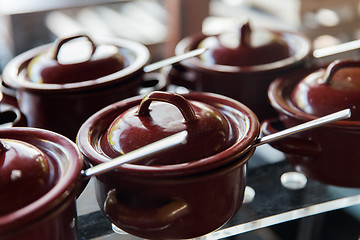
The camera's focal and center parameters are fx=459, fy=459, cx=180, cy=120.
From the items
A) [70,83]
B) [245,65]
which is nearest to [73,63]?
[70,83]

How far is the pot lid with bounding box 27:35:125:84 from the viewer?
2.33 ft

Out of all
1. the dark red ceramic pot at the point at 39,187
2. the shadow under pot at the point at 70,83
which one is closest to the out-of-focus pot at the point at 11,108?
the shadow under pot at the point at 70,83

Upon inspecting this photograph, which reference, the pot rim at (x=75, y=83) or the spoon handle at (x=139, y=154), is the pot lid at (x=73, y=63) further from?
the spoon handle at (x=139, y=154)

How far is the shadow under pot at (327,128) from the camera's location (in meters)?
0.62

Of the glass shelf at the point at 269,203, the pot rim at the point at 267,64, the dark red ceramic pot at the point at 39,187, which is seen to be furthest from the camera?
the pot rim at the point at 267,64

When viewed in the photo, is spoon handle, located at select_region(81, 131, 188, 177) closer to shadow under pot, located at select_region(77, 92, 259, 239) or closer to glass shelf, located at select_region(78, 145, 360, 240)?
shadow under pot, located at select_region(77, 92, 259, 239)

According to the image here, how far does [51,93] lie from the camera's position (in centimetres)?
68

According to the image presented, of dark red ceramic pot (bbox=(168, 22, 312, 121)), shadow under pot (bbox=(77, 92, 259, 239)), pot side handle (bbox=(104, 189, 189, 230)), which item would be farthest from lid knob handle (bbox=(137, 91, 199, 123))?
dark red ceramic pot (bbox=(168, 22, 312, 121))

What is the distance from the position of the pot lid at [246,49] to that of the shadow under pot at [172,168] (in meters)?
0.21

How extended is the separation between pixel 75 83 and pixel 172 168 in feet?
0.89

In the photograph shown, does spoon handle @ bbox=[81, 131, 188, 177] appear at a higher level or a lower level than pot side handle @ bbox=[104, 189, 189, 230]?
higher

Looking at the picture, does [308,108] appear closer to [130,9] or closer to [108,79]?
[108,79]

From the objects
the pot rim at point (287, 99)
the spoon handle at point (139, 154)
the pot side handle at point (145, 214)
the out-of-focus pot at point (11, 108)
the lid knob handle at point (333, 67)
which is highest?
the lid knob handle at point (333, 67)

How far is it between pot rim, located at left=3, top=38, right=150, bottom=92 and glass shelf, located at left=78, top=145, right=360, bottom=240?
6.6 inches
